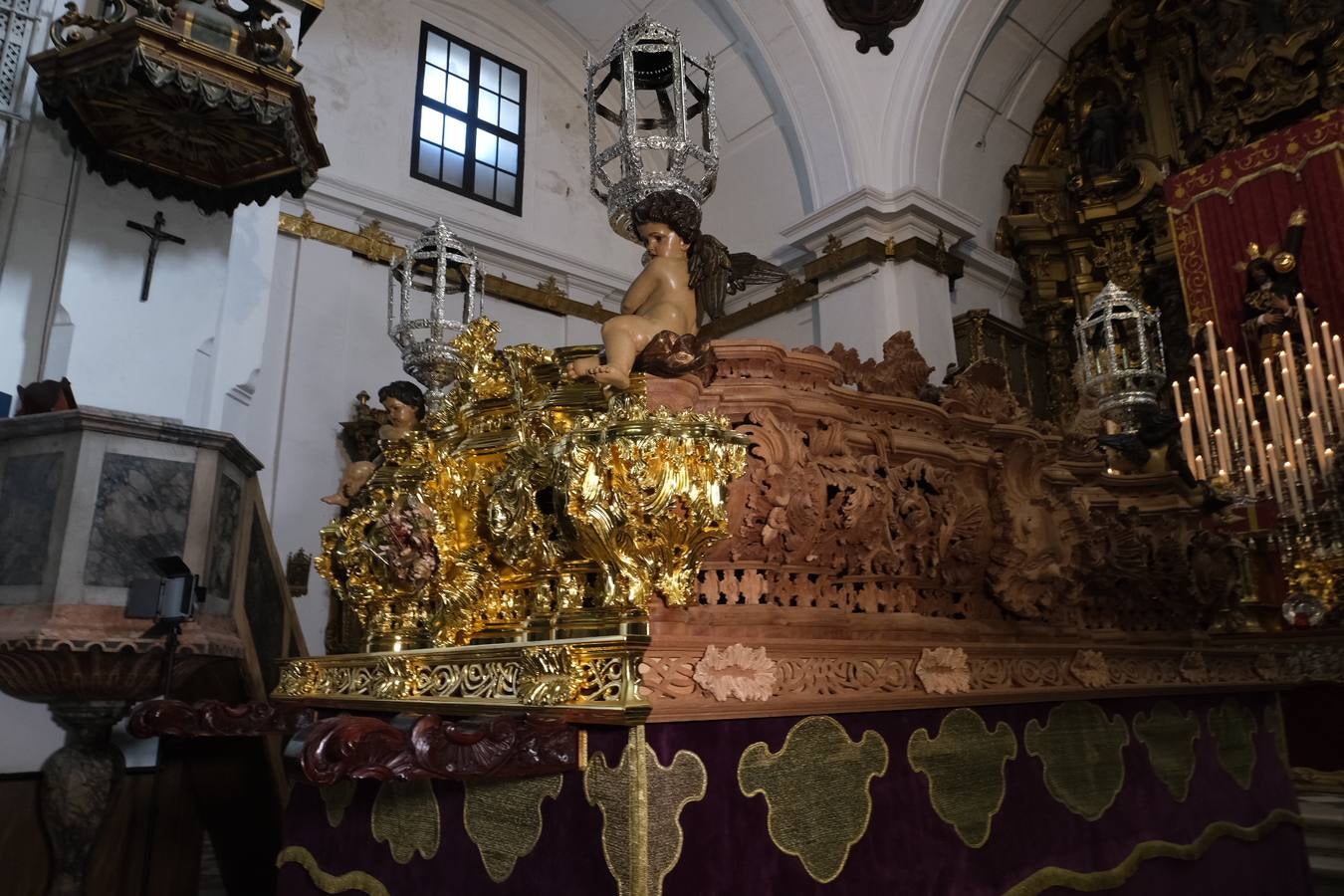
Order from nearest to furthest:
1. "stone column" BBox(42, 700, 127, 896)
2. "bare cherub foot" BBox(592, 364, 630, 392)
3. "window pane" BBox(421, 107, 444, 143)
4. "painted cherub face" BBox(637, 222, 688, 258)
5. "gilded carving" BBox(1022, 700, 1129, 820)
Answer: "bare cherub foot" BBox(592, 364, 630, 392) < "painted cherub face" BBox(637, 222, 688, 258) < "gilded carving" BBox(1022, 700, 1129, 820) < "stone column" BBox(42, 700, 127, 896) < "window pane" BBox(421, 107, 444, 143)

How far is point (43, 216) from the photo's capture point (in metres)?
4.97

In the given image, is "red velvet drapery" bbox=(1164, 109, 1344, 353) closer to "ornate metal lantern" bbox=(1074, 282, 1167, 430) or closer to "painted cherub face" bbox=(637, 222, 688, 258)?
"ornate metal lantern" bbox=(1074, 282, 1167, 430)

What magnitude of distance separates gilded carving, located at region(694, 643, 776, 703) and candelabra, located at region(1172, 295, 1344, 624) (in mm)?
4834

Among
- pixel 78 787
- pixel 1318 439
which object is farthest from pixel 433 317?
pixel 1318 439

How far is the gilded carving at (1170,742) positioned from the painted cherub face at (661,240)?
2.79 meters

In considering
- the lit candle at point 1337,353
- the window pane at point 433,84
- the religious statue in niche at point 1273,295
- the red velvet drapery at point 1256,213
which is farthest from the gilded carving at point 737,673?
the window pane at point 433,84

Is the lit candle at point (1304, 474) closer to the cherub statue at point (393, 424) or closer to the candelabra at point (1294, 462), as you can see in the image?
the candelabra at point (1294, 462)

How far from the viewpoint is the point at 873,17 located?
28.8 feet

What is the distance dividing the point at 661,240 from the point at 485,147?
25.2ft

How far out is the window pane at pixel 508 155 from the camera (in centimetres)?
1008

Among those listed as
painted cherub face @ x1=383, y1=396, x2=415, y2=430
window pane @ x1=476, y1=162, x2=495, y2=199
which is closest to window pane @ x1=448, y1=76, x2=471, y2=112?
window pane @ x1=476, y1=162, x2=495, y2=199

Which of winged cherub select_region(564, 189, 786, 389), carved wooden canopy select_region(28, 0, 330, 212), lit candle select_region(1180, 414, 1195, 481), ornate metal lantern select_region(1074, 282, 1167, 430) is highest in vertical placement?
carved wooden canopy select_region(28, 0, 330, 212)

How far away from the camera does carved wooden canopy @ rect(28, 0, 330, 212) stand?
452 cm

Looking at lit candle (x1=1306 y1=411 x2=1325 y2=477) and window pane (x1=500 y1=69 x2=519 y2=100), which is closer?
lit candle (x1=1306 y1=411 x2=1325 y2=477)
